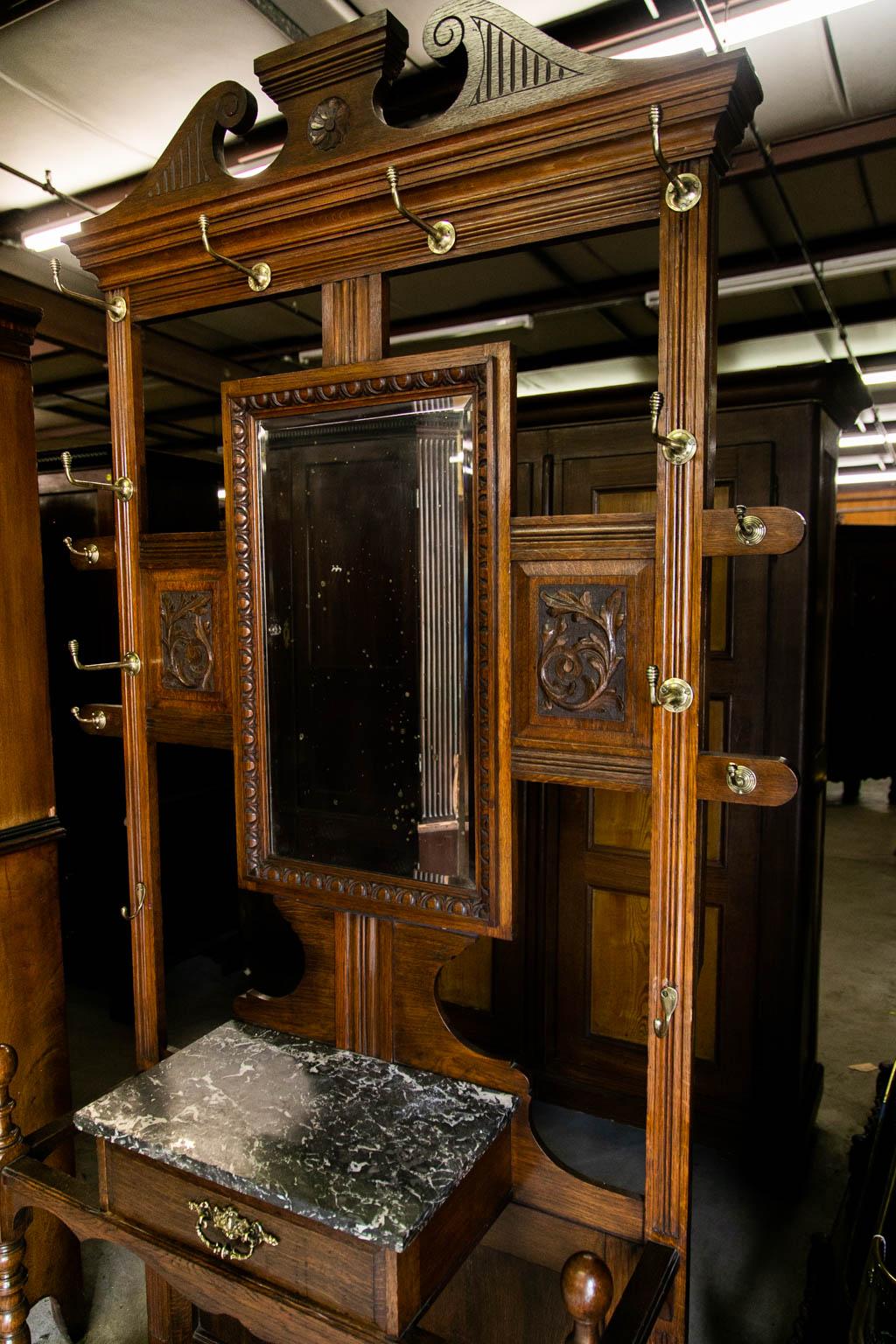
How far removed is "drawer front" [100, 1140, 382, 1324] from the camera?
3.52 feet

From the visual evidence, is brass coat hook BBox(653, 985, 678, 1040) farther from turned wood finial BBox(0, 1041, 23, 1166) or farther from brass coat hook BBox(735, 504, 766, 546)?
turned wood finial BBox(0, 1041, 23, 1166)

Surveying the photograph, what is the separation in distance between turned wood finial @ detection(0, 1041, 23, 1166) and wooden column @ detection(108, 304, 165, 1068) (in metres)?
0.23

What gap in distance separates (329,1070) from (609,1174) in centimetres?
130

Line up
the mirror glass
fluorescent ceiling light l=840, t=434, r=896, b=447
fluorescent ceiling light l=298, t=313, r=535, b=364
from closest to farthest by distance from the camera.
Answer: the mirror glass → fluorescent ceiling light l=298, t=313, r=535, b=364 → fluorescent ceiling light l=840, t=434, r=896, b=447

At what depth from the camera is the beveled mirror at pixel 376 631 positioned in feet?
4.01

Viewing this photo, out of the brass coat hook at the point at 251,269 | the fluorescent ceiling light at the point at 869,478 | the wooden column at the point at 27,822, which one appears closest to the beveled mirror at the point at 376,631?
the brass coat hook at the point at 251,269

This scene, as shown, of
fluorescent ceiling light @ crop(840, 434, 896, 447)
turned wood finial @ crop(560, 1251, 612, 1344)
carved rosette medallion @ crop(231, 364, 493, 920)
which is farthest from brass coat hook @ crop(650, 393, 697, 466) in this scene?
fluorescent ceiling light @ crop(840, 434, 896, 447)

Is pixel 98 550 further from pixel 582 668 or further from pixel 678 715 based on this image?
pixel 678 715

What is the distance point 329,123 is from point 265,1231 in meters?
1.50

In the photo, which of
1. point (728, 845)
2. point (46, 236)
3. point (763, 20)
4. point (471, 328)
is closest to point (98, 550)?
point (728, 845)

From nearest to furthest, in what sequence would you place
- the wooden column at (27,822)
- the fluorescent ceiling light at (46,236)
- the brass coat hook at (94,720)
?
the brass coat hook at (94,720) → the wooden column at (27,822) → the fluorescent ceiling light at (46,236)

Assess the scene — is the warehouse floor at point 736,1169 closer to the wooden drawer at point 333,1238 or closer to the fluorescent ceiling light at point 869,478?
the wooden drawer at point 333,1238

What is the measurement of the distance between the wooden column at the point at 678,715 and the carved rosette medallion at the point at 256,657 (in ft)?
0.80

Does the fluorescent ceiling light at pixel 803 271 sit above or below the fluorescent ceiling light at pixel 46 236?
below
